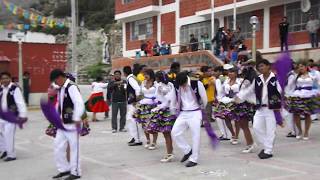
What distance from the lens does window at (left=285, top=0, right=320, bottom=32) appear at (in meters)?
23.1

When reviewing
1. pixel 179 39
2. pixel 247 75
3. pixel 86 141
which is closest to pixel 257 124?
pixel 247 75

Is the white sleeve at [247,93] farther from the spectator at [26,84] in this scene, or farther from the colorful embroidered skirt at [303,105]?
the spectator at [26,84]

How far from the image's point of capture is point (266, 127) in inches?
348

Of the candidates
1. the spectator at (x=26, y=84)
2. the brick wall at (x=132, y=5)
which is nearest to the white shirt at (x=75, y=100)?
the spectator at (x=26, y=84)

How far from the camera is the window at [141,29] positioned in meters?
34.9

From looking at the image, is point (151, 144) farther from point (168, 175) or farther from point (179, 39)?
point (179, 39)

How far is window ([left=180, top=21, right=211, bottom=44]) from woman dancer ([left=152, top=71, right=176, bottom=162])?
20.5m

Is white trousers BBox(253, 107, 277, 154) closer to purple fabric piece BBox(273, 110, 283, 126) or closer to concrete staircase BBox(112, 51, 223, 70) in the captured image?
purple fabric piece BBox(273, 110, 283, 126)

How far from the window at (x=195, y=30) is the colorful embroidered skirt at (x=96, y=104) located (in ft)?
45.2

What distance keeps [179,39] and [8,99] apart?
2320 centimetres

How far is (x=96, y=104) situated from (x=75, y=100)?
29.7 ft

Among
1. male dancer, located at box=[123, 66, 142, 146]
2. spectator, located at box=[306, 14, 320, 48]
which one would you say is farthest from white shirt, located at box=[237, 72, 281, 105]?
spectator, located at box=[306, 14, 320, 48]

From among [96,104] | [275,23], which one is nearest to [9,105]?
[96,104]

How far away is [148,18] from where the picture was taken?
35.0m
